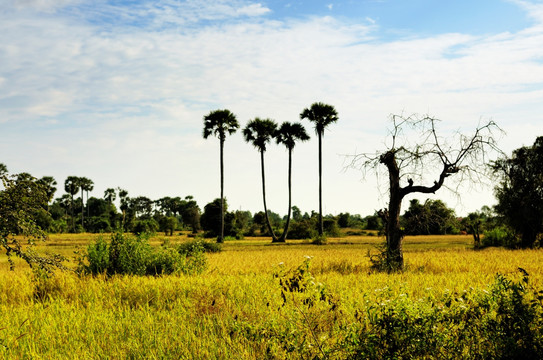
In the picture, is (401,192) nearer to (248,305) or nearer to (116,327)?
(248,305)

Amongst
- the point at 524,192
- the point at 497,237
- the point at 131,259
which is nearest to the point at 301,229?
the point at 497,237

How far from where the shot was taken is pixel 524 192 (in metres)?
33.0

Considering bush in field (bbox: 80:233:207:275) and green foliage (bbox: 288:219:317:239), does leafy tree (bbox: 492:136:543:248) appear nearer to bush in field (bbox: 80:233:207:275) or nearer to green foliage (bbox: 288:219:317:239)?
bush in field (bbox: 80:233:207:275)

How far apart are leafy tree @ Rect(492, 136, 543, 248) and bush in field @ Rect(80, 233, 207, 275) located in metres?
25.5

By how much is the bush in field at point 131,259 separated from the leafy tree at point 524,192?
25512mm

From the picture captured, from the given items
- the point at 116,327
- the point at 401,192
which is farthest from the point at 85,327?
the point at 401,192

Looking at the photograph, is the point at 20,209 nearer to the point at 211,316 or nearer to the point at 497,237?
the point at 211,316

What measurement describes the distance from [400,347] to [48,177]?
116 metres

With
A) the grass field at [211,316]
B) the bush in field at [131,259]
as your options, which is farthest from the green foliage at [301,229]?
the grass field at [211,316]

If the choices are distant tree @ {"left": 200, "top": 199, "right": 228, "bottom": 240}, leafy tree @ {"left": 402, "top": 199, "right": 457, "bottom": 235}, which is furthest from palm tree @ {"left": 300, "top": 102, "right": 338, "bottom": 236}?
leafy tree @ {"left": 402, "top": 199, "right": 457, "bottom": 235}

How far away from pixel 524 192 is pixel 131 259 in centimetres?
2993

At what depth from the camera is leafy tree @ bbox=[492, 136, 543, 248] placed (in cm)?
3203

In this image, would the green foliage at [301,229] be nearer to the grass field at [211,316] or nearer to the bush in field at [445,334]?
the grass field at [211,316]

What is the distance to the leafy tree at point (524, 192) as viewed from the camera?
3203 centimetres
